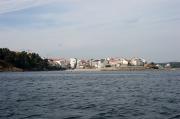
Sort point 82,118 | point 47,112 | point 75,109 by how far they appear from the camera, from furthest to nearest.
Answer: point 75,109 < point 47,112 < point 82,118

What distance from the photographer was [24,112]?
3173 cm

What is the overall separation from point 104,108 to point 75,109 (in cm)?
245

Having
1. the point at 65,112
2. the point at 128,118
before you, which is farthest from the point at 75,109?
the point at 128,118

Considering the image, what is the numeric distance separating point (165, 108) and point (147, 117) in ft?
18.4

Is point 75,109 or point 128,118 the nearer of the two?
point 128,118

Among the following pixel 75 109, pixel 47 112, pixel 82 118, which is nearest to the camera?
pixel 82 118

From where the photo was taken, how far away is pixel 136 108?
34.0 metres

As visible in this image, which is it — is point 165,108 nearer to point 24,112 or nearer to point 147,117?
point 147,117

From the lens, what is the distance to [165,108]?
34.0 metres

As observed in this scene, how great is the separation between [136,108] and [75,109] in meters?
5.10

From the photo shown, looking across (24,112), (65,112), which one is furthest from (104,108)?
(24,112)

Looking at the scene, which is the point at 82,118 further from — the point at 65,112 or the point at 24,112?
the point at 24,112

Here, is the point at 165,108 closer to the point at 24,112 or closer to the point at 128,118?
the point at 128,118

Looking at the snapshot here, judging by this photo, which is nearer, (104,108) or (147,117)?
(147,117)
